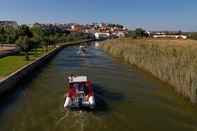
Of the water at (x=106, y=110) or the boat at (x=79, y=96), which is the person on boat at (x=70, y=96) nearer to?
the boat at (x=79, y=96)

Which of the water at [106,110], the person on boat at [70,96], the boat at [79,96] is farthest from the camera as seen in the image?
the person on boat at [70,96]

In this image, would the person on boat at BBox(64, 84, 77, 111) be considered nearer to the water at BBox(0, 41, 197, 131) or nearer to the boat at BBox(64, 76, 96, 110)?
the boat at BBox(64, 76, 96, 110)

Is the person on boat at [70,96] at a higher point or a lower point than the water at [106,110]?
higher

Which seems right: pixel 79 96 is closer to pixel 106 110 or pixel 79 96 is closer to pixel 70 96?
pixel 70 96

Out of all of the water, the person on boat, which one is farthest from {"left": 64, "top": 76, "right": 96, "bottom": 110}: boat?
the water

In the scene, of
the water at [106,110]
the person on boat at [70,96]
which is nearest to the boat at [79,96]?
the person on boat at [70,96]

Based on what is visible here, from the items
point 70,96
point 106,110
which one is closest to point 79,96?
point 70,96
